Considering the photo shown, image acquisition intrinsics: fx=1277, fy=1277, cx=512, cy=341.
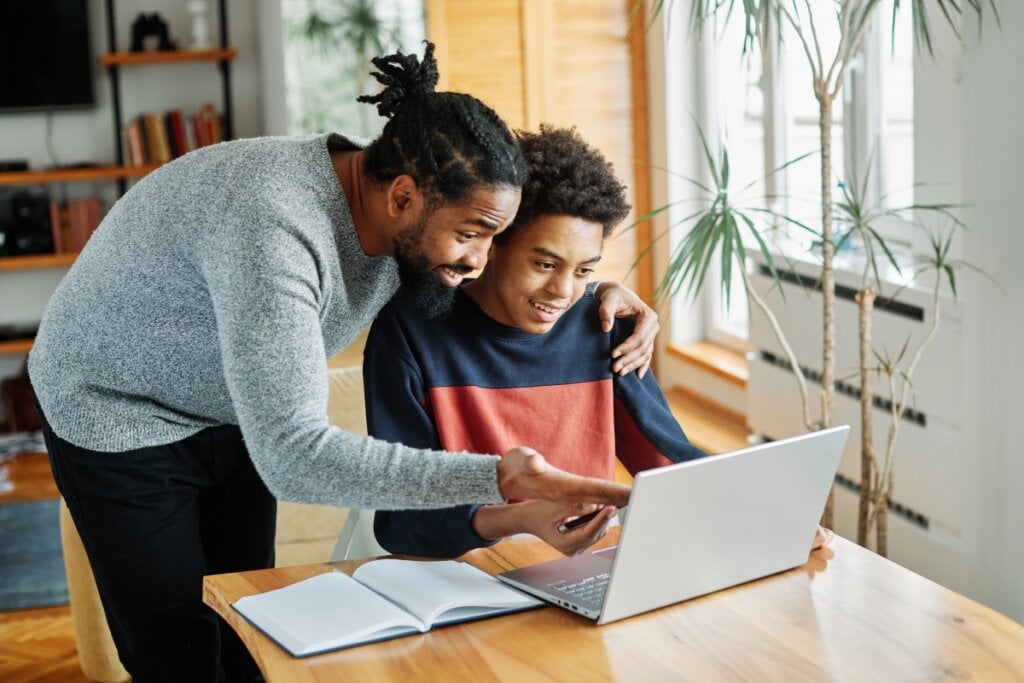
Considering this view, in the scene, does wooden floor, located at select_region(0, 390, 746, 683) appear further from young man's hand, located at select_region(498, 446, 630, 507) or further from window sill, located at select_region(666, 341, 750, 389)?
young man's hand, located at select_region(498, 446, 630, 507)

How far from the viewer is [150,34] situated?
18.0 ft

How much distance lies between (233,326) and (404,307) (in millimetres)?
399

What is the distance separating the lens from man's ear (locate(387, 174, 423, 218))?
59.8 inches

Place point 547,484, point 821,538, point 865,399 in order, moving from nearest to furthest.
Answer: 1. point 547,484
2. point 821,538
3. point 865,399

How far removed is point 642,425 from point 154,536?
0.71 meters

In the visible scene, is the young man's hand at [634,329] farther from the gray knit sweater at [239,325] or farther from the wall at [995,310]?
the wall at [995,310]

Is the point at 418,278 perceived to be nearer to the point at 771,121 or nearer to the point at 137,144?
the point at 771,121

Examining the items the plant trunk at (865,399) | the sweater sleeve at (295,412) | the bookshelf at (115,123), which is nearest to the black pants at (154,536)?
the sweater sleeve at (295,412)

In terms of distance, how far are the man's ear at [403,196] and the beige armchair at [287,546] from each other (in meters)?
1.25

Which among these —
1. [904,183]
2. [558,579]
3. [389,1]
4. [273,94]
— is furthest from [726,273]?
[273,94]

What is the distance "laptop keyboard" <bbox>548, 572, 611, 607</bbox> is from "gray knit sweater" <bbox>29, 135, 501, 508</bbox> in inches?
6.9

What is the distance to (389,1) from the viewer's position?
5.02 m

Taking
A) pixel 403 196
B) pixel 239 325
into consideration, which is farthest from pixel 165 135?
pixel 239 325

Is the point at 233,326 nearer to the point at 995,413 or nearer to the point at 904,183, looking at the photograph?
the point at 995,413
